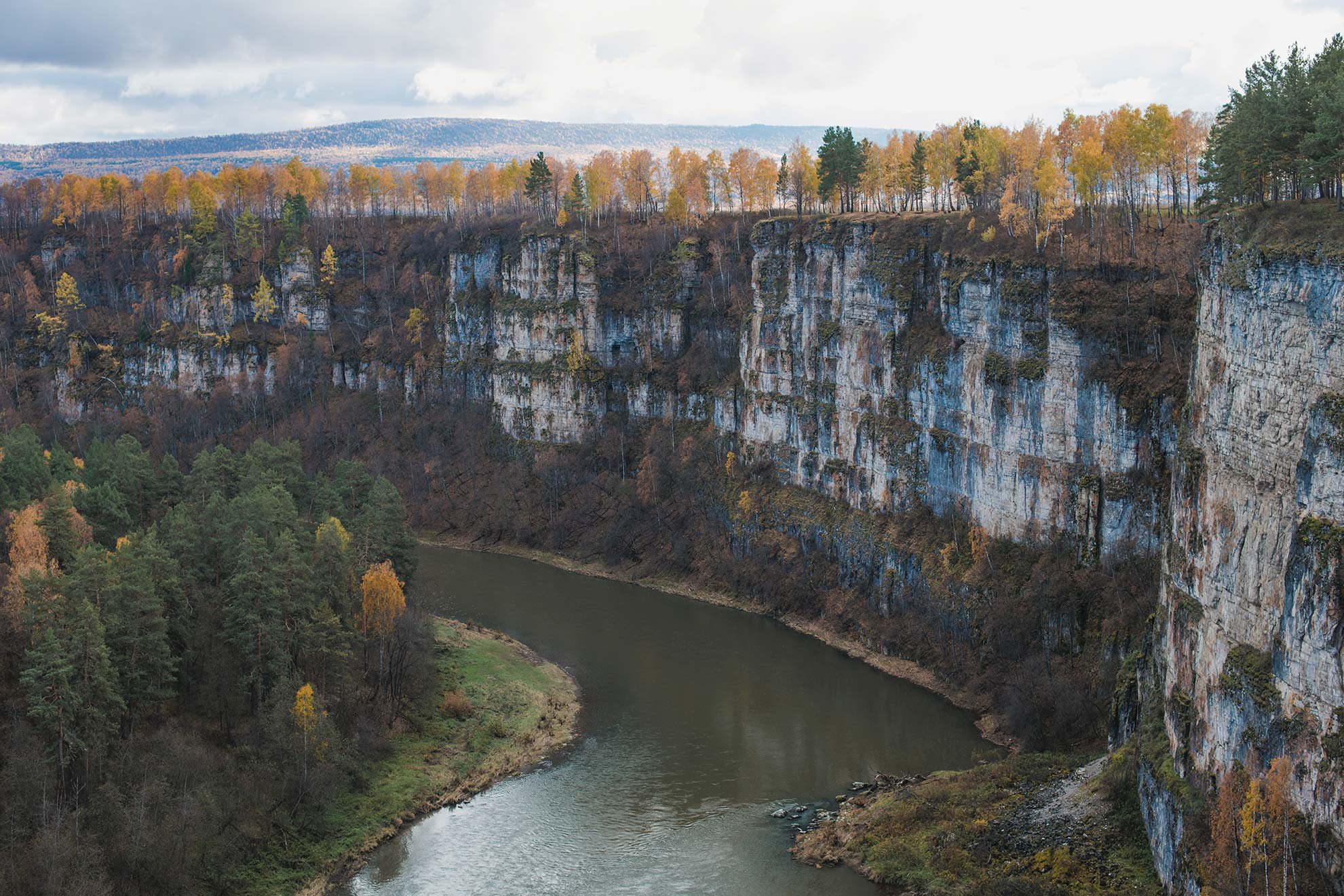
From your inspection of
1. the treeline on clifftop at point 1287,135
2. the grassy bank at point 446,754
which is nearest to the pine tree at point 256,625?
the grassy bank at point 446,754

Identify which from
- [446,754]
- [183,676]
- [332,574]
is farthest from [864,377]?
[183,676]

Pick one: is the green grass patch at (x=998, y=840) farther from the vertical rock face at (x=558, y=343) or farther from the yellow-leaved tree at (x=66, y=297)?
the yellow-leaved tree at (x=66, y=297)

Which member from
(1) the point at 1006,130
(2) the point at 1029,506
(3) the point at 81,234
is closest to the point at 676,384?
(1) the point at 1006,130

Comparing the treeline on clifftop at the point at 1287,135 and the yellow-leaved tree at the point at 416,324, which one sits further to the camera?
the yellow-leaved tree at the point at 416,324

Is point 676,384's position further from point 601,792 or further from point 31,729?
point 31,729

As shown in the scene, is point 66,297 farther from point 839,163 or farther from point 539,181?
point 839,163

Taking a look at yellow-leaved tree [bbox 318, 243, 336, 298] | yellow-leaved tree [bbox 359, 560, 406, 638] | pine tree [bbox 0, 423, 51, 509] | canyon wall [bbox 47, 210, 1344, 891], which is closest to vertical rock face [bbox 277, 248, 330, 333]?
canyon wall [bbox 47, 210, 1344, 891]
